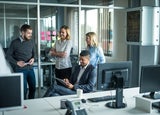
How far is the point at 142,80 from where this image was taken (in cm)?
234

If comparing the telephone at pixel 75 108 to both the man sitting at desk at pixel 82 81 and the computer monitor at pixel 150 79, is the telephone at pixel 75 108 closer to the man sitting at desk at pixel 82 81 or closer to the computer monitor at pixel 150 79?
the computer monitor at pixel 150 79

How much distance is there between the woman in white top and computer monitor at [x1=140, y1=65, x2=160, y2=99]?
6.40ft

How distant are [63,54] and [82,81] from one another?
78 cm

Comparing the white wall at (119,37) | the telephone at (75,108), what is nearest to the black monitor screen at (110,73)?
the telephone at (75,108)

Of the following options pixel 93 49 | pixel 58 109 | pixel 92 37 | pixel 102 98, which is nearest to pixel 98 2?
pixel 92 37

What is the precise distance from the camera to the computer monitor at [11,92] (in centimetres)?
180

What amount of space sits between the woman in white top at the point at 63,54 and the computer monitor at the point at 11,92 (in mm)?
2220

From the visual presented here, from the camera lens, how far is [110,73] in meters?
2.50

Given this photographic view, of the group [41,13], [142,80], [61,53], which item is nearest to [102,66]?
[142,80]

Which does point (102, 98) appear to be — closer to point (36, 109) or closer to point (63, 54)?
point (36, 109)

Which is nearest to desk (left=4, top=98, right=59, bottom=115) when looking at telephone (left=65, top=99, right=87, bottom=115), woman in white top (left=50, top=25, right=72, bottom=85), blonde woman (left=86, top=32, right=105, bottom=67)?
telephone (left=65, top=99, right=87, bottom=115)

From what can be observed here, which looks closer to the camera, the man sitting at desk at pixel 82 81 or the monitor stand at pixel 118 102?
the monitor stand at pixel 118 102

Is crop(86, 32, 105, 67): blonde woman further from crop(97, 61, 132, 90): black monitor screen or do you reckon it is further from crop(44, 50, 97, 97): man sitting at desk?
crop(97, 61, 132, 90): black monitor screen

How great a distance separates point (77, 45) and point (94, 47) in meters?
0.86
